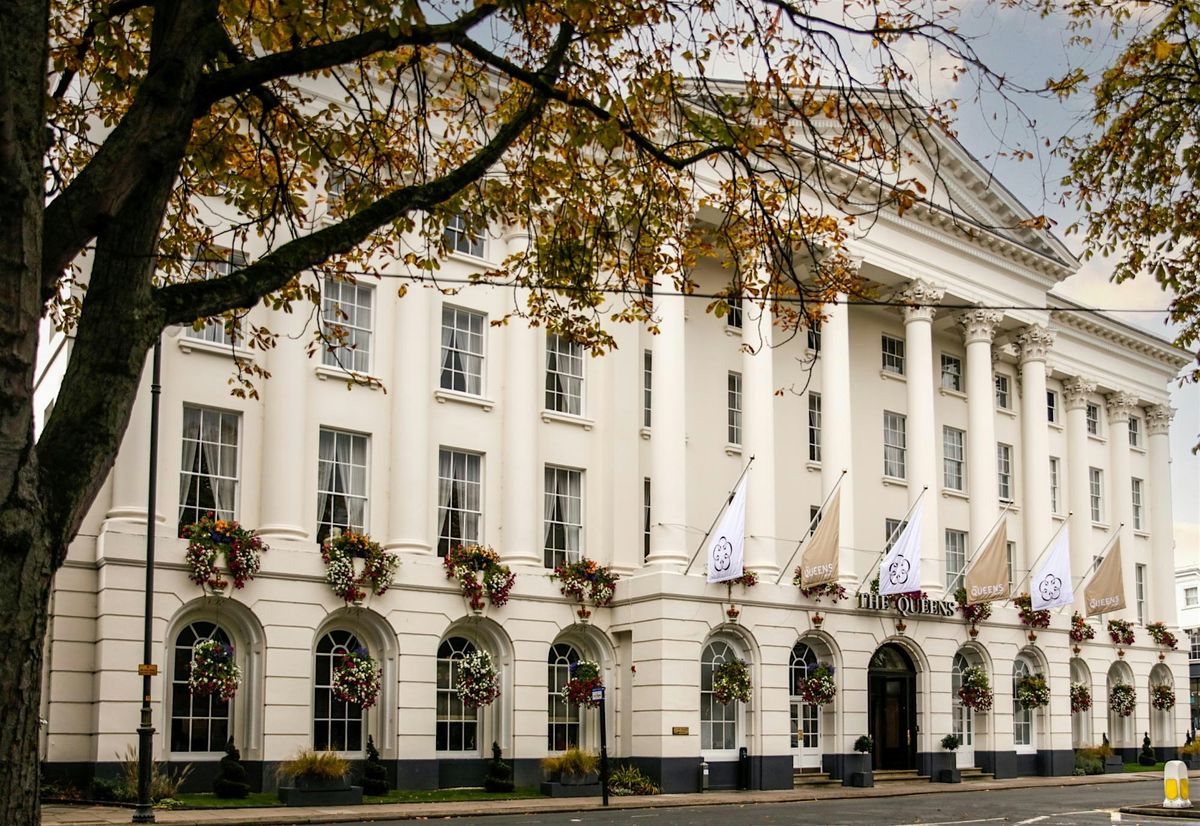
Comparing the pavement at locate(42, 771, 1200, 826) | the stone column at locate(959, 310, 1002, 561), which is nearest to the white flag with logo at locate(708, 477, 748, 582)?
Result: the pavement at locate(42, 771, 1200, 826)

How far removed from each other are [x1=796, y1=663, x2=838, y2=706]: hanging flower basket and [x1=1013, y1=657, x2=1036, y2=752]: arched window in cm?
901

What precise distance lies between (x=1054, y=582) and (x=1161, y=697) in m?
12.7

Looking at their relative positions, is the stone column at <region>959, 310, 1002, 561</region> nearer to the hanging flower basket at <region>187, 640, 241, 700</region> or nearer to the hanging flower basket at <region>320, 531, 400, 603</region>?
the hanging flower basket at <region>320, 531, 400, 603</region>

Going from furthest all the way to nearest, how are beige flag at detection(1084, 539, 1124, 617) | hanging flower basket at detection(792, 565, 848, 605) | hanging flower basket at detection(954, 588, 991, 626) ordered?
beige flag at detection(1084, 539, 1124, 617) → hanging flower basket at detection(954, 588, 991, 626) → hanging flower basket at detection(792, 565, 848, 605)

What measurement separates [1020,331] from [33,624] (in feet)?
131

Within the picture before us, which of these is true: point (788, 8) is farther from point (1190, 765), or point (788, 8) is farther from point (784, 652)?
point (1190, 765)

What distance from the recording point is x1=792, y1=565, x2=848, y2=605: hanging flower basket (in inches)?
1362

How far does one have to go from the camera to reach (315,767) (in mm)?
25094

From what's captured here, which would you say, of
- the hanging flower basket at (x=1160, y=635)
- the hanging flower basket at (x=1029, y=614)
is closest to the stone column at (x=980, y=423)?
the hanging flower basket at (x=1029, y=614)

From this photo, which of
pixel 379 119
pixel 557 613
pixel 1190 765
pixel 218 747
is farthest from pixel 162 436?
pixel 1190 765

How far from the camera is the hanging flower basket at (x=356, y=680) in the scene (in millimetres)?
27859

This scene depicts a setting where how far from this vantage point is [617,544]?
3369 centimetres

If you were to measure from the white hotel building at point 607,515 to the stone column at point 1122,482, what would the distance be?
15.2ft

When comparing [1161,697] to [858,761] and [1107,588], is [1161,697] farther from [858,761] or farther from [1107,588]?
[858,761]
